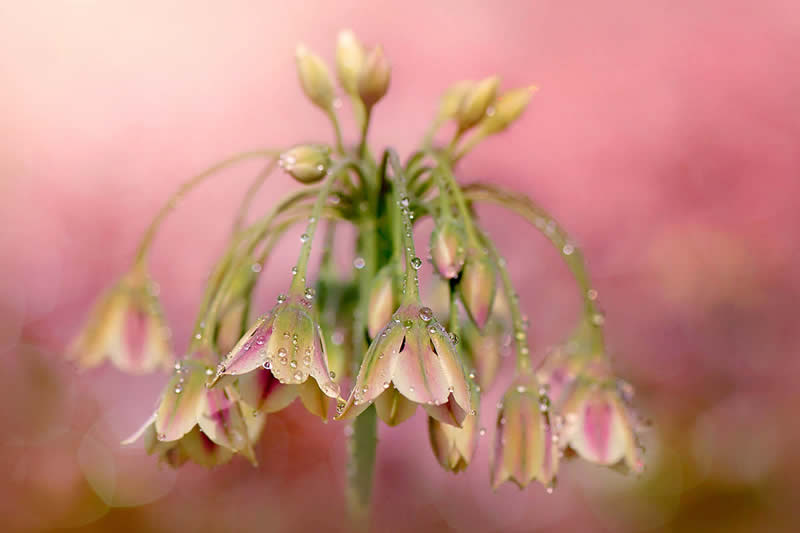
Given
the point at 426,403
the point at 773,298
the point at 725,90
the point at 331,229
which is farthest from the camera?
the point at 725,90

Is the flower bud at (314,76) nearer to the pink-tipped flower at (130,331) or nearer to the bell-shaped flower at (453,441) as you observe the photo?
the pink-tipped flower at (130,331)

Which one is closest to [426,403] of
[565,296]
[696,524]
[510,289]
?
[510,289]

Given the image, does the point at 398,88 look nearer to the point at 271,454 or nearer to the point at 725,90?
the point at 725,90

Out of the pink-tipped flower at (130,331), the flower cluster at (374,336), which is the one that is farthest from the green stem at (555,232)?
the pink-tipped flower at (130,331)

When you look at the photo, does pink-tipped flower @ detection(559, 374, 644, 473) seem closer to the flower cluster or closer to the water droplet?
the flower cluster

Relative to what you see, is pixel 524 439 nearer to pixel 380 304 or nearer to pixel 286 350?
pixel 380 304
